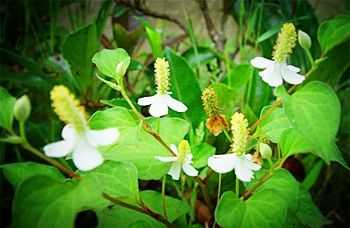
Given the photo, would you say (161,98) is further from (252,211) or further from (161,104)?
(252,211)

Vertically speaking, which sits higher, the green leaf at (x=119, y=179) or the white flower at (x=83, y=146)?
the white flower at (x=83, y=146)

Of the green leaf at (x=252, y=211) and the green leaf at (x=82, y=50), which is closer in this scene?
the green leaf at (x=252, y=211)

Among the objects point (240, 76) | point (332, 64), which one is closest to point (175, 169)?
point (240, 76)

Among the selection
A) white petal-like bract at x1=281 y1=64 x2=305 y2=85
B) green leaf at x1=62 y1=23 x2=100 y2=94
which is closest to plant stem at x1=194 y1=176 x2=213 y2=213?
white petal-like bract at x1=281 y1=64 x2=305 y2=85

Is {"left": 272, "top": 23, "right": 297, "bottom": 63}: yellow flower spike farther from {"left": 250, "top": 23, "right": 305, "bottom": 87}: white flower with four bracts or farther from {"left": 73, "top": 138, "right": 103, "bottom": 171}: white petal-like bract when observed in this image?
{"left": 73, "top": 138, "right": 103, "bottom": 171}: white petal-like bract

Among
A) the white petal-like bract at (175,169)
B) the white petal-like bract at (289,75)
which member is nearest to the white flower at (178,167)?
the white petal-like bract at (175,169)

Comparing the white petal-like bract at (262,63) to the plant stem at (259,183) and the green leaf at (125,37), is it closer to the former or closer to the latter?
the plant stem at (259,183)

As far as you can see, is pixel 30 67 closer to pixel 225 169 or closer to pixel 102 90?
pixel 102 90
